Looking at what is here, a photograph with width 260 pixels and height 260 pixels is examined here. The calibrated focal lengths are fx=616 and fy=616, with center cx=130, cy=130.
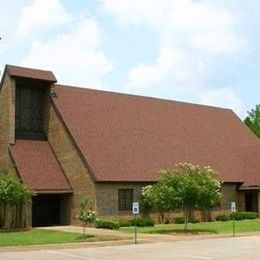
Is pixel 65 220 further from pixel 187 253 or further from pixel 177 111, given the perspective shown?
pixel 187 253

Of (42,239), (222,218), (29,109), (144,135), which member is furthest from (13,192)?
(222,218)

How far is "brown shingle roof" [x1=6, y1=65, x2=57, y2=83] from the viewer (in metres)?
43.8

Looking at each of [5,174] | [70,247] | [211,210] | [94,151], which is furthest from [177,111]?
[70,247]

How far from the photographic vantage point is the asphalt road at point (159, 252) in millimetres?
21922

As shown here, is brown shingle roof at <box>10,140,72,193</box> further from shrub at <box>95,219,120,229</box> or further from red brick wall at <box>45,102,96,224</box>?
shrub at <box>95,219,120,229</box>

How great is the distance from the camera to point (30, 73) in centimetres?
4488

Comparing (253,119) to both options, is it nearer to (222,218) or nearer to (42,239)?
(222,218)

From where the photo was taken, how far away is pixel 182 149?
50.0m

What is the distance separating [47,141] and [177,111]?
573 inches

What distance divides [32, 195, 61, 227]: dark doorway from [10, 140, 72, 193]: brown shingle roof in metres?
1.98

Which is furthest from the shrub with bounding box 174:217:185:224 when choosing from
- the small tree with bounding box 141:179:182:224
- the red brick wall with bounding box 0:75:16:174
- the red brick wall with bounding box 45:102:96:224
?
the red brick wall with bounding box 0:75:16:174

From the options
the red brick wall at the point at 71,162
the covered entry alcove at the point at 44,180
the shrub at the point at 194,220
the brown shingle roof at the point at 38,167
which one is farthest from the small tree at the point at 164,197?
the shrub at the point at 194,220

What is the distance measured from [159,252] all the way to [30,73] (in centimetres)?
2439

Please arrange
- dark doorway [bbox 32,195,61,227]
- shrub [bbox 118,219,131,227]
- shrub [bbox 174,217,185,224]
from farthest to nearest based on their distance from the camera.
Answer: shrub [bbox 174,217,185,224] < dark doorway [bbox 32,195,61,227] < shrub [bbox 118,219,131,227]
